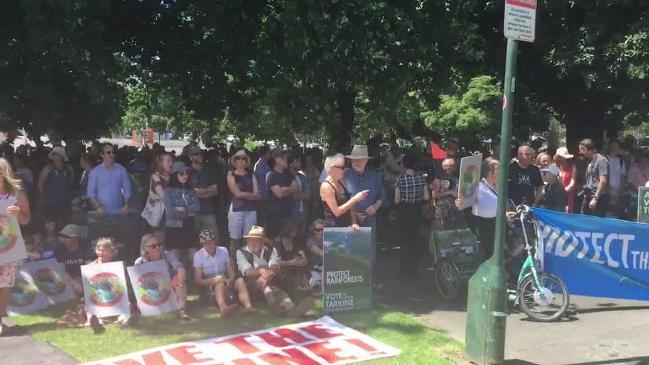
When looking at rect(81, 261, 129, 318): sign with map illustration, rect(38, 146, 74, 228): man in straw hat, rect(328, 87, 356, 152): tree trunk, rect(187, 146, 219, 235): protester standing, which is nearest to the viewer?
rect(81, 261, 129, 318): sign with map illustration

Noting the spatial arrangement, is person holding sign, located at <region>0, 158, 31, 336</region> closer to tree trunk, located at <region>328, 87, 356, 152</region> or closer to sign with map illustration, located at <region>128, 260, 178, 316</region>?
sign with map illustration, located at <region>128, 260, 178, 316</region>

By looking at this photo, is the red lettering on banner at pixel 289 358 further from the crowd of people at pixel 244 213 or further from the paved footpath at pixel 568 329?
the paved footpath at pixel 568 329

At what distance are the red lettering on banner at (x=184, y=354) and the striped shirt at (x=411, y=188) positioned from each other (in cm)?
356

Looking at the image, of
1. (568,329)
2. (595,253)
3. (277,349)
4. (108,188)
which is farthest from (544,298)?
(108,188)

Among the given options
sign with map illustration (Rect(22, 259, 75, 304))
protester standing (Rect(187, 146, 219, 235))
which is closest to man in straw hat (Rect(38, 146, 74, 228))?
A: protester standing (Rect(187, 146, 219, 235))

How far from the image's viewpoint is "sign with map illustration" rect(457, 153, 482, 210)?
7074 millimetres

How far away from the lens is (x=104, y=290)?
6.29m

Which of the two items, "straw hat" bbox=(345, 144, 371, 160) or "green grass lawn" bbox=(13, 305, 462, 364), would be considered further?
"straw hat" bbox=(345, 144, 371, 160)

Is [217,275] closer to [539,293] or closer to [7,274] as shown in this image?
[7,274]

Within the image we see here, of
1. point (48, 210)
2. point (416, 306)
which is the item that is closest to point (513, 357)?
point (416, 306)

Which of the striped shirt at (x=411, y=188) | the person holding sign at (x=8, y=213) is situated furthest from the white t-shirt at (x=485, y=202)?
the person holding sign at (x=8, y=213)

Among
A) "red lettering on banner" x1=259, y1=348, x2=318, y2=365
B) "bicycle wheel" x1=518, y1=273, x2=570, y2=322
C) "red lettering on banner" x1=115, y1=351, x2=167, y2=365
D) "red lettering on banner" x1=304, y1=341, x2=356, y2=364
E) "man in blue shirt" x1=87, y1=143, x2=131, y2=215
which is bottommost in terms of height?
"red lettering on banner" x1=115, y1=351, x2=167, y2=365

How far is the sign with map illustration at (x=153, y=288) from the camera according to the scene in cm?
640

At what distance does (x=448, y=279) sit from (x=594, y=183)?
12.0ft
